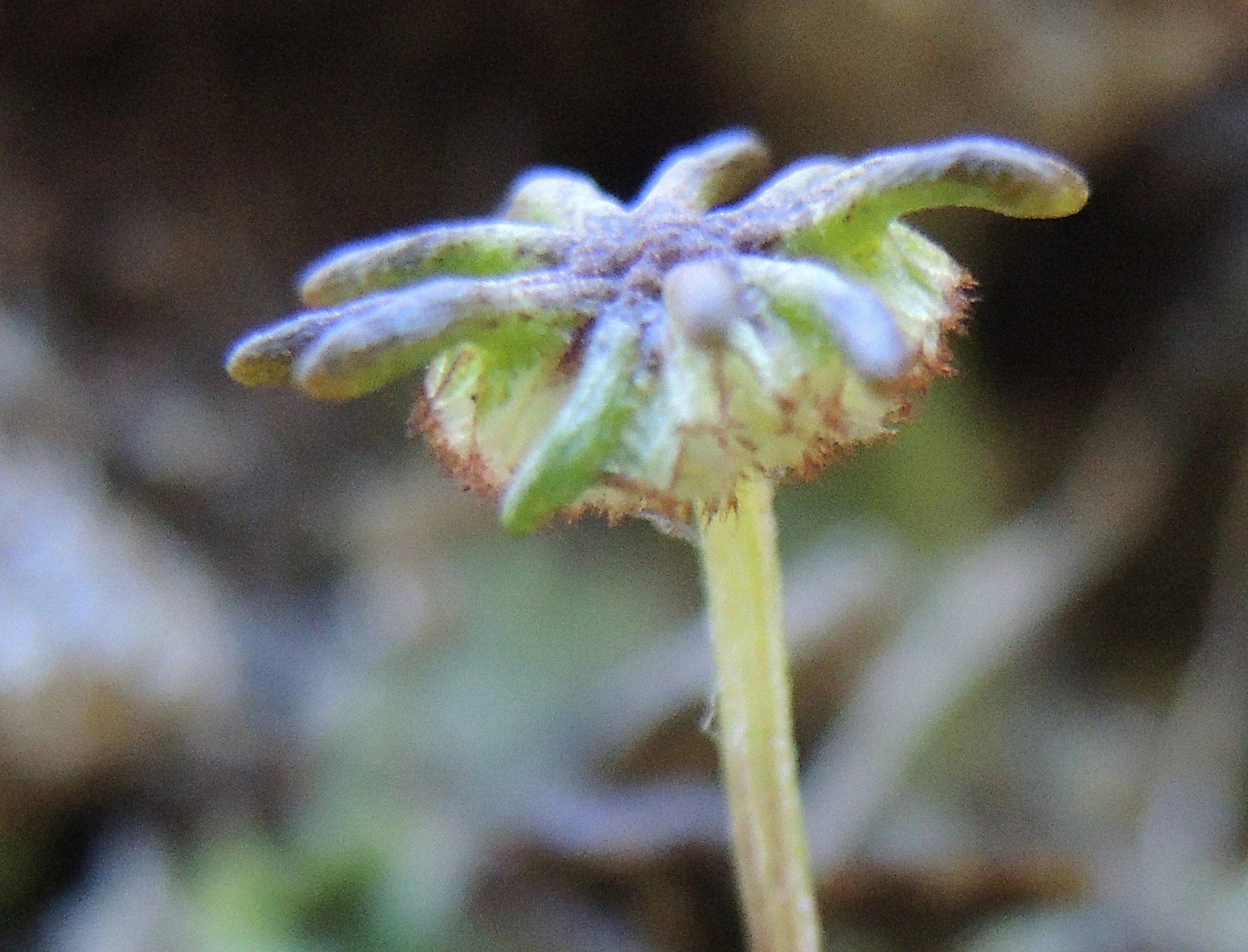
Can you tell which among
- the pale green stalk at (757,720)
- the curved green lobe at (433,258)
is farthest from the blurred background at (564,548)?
the curved green lobe at (433,258)

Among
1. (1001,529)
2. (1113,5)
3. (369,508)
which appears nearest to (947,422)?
(1001,529)

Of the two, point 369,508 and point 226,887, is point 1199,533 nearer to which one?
point 369,508

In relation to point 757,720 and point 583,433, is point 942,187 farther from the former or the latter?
point 757,720

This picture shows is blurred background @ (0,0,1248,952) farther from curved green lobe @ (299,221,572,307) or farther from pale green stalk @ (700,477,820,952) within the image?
curved green lobe @ (299,221,572,307)

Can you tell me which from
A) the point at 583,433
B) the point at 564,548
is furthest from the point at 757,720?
the point at 564,548

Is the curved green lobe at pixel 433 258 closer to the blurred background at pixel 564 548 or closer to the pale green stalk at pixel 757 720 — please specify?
the pale green stalk at pixel 757 720

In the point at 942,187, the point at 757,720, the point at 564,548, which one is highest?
the point at 564,548

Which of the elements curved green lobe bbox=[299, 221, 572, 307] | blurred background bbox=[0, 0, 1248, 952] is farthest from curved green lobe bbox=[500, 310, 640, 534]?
blurred background bbox=[0, 0, 1248, 952]
